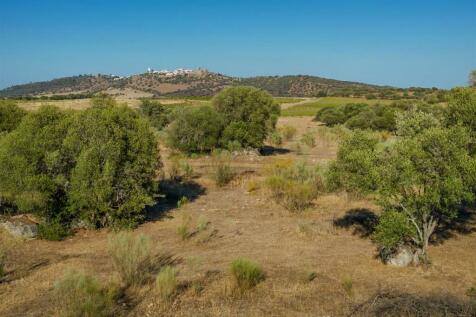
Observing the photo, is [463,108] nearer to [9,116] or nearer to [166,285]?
[166,285]

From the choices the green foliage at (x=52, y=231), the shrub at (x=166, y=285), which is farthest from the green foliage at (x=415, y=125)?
the green foliage at (x=52, y=231)

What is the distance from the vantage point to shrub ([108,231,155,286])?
410 inches

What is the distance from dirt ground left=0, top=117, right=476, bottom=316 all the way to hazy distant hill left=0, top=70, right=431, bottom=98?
409 ft

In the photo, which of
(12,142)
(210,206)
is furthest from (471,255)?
(12,142)

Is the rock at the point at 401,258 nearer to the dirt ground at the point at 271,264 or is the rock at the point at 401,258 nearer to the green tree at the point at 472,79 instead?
the dirt ground at the point at 271,264

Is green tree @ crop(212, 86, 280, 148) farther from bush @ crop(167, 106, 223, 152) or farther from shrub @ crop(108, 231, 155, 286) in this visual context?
shrub @ crop(108, 231, 155, 286)

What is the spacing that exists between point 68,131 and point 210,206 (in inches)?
272

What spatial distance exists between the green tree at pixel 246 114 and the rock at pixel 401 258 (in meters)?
23.1

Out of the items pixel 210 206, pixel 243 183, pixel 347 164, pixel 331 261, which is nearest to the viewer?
pixel 331 261

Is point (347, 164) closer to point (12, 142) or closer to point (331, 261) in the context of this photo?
point (331, 261)

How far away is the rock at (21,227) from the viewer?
48.3 feet

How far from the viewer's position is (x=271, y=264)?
1208 centimetres

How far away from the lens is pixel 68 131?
642 inches

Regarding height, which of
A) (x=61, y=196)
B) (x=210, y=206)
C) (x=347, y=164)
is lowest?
(x=210, y=206)
